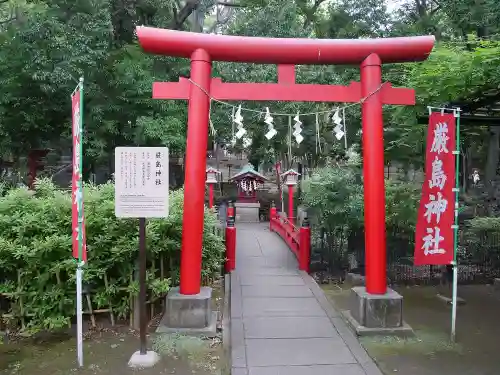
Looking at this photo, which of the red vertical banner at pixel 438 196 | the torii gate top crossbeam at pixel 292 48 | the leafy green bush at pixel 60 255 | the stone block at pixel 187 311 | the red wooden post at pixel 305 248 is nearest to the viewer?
the leafy green bush at pixel 60 255

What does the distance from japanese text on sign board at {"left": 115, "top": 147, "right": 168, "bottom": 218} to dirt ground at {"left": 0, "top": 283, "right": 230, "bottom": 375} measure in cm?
179

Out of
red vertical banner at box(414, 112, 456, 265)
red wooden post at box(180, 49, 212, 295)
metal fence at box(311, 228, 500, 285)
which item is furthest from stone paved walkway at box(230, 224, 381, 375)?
red vertical banner at box(414, 112, 456, 265)

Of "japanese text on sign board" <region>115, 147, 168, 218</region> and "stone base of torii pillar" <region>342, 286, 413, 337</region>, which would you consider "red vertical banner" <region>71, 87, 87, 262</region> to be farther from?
"stone base of torii pillar" <region>342, 286, 413, 337</region>

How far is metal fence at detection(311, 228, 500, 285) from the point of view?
9344mm

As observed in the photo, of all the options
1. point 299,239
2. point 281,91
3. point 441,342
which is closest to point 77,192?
point 281,91

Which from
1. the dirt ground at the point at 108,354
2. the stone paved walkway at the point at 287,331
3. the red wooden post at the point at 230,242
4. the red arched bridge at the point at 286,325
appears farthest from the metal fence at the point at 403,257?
the dirt ground at the point at 108,354

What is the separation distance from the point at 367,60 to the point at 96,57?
34.7 feet

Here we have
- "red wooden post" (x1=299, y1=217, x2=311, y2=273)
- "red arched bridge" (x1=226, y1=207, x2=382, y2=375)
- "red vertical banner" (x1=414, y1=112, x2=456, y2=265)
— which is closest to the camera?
"red arched bridge" (x1=226, y1=207, x2=382, y2=375)

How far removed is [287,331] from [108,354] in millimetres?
2468

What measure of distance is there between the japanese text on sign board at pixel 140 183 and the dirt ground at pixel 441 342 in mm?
3350

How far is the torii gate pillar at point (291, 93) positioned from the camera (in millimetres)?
6188

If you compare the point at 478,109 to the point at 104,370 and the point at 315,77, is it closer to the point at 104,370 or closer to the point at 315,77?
the point at 104,370

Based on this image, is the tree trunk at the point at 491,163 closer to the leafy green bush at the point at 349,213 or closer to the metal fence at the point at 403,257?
the metal fence at the point at 403,257

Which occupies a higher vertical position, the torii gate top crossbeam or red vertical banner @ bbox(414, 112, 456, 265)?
the torii gate top crossbeam
